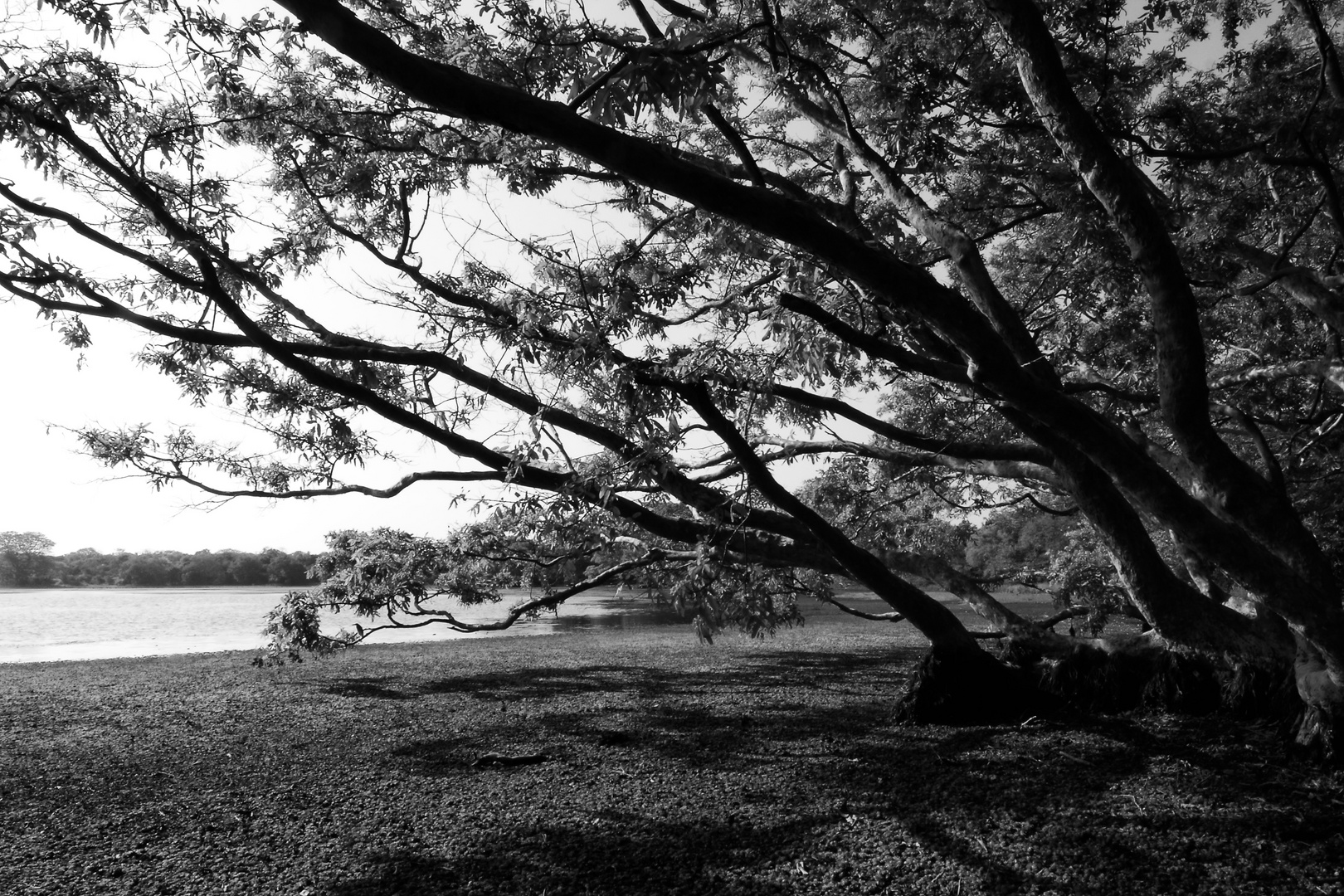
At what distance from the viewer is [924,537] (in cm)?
1267

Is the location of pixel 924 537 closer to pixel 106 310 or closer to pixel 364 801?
pixel 364 801

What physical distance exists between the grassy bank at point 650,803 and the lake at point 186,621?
8411 millimetres

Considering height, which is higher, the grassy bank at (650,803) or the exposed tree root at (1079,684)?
the exposed tree root at (1079,684)

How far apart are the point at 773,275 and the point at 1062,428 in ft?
10.6

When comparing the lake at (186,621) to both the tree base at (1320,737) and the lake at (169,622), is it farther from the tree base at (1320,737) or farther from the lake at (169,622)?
the tree base at (1320,737)

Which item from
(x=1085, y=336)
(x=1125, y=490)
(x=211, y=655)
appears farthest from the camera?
(x=211, y=655)

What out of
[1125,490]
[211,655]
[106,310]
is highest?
[106,310]

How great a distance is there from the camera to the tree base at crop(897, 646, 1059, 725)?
7.42 meters

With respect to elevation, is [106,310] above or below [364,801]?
above

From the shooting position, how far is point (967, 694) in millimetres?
7477

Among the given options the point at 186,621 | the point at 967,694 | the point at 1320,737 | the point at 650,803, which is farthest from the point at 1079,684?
the point at 186,621

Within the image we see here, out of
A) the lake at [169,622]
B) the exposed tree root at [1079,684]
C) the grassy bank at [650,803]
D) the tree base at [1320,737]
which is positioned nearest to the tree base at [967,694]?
the exposed tree root at [1079,684]

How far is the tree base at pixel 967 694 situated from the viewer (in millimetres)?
7422

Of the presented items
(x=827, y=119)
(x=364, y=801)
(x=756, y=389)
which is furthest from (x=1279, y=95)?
(x=364, y=801)
